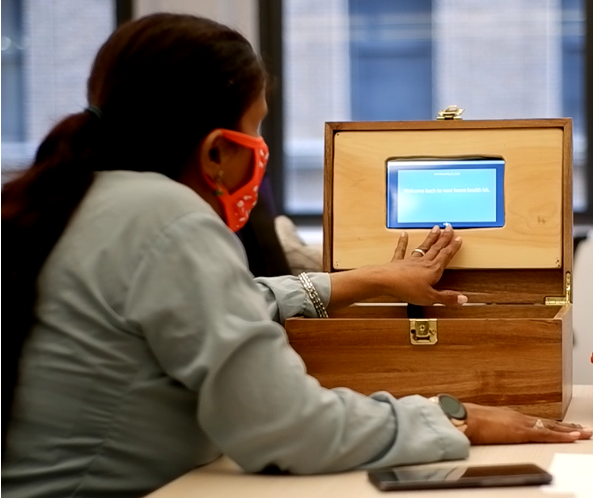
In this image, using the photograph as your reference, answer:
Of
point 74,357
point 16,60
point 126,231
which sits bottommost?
point 74,357

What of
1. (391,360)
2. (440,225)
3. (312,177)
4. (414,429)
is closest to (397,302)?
(440,225)

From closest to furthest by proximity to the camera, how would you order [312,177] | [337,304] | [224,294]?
[224,294]
[337,304]
[312,177]

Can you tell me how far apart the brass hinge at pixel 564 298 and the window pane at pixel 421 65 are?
90.2 inches

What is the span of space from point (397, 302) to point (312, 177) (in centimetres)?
239

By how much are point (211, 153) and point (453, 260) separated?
64cm

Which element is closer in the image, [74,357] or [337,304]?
[74,357]

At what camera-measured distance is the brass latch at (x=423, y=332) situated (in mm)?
1446

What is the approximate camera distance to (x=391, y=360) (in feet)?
4.83

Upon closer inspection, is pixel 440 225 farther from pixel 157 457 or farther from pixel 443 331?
pixel 157 457

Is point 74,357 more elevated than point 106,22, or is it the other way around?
point 106,22

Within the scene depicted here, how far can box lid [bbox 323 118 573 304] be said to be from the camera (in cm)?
169

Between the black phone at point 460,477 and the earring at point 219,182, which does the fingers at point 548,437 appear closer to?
the black phone at point 460,477

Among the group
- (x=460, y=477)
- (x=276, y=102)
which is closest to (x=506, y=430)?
(x=460, y=477)

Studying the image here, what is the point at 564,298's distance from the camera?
1698 millimetres
